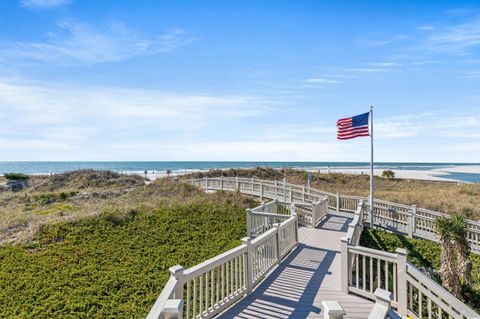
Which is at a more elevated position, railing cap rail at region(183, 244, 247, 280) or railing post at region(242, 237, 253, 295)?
railing cap rail at region(183, 244, 247, 280)

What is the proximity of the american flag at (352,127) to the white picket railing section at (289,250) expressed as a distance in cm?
337

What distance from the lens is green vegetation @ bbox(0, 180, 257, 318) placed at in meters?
6.71

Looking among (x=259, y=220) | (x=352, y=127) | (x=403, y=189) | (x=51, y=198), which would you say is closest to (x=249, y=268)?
(x=259, y=220)

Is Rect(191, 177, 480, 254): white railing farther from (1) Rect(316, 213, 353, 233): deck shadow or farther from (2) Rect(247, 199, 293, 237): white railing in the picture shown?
(2) Rect(247, 199, 293, 237): white railing

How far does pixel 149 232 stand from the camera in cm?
1202

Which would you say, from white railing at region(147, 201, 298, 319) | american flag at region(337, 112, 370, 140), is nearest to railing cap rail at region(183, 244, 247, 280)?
white railing at region(147, 201, 298, 319)

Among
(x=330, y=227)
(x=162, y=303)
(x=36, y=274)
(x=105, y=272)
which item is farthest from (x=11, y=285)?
(x=330, y=227)

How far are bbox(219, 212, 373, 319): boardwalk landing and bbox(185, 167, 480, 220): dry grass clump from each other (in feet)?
46.9

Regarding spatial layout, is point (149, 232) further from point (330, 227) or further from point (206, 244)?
point (330, 227)

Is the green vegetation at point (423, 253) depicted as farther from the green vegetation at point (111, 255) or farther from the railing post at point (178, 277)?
the railing post at point (178, 277)

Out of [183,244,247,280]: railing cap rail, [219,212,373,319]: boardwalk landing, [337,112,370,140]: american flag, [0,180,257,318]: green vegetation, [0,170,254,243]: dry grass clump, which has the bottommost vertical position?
[0,180,257,318]: green vegetation

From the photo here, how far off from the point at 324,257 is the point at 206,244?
405cm

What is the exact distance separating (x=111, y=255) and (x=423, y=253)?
11.2 m

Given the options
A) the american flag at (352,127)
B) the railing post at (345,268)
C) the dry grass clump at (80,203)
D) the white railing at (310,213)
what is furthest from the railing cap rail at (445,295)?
the dry grass clump at (80,203)
